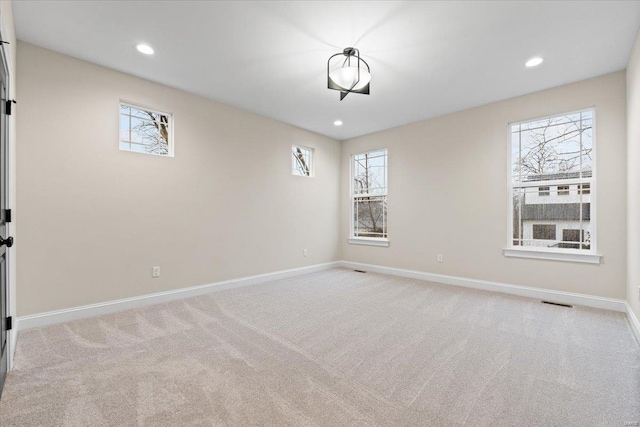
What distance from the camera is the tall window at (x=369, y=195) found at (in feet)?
18.1

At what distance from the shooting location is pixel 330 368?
2.02 metres

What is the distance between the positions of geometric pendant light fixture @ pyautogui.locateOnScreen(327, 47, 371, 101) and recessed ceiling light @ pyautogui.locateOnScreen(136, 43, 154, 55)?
1.79 m

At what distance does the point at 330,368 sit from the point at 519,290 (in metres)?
3.24

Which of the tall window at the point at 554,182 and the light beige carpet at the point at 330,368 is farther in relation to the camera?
the tall window at the point at 554,182

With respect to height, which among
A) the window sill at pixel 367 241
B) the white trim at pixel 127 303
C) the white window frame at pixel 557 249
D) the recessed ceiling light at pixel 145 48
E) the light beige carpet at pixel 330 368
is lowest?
the light beige carpet at pixel 330 368

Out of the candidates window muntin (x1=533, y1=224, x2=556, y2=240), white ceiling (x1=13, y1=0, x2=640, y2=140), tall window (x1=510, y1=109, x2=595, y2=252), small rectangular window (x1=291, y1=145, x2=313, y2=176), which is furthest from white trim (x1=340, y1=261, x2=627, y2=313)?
white ceiling (x1=13, y1=0, x2=640, y2=140)

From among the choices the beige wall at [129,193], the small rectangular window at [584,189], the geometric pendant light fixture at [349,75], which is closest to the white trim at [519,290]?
the small rectangular window at [584,189]

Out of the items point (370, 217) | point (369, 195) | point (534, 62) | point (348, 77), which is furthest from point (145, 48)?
point (370, 217)

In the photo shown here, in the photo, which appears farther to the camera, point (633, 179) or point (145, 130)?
point (145, 130)

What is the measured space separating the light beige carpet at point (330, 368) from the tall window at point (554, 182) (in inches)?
37.8

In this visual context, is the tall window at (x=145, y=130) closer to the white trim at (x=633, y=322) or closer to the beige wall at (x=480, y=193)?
the beige wall at (x=480, y=193)

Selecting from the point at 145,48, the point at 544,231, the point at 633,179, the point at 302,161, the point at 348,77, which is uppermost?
the point at 145,48

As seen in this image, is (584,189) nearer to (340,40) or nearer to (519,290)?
(519,290)

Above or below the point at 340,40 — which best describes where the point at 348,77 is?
Result: below
